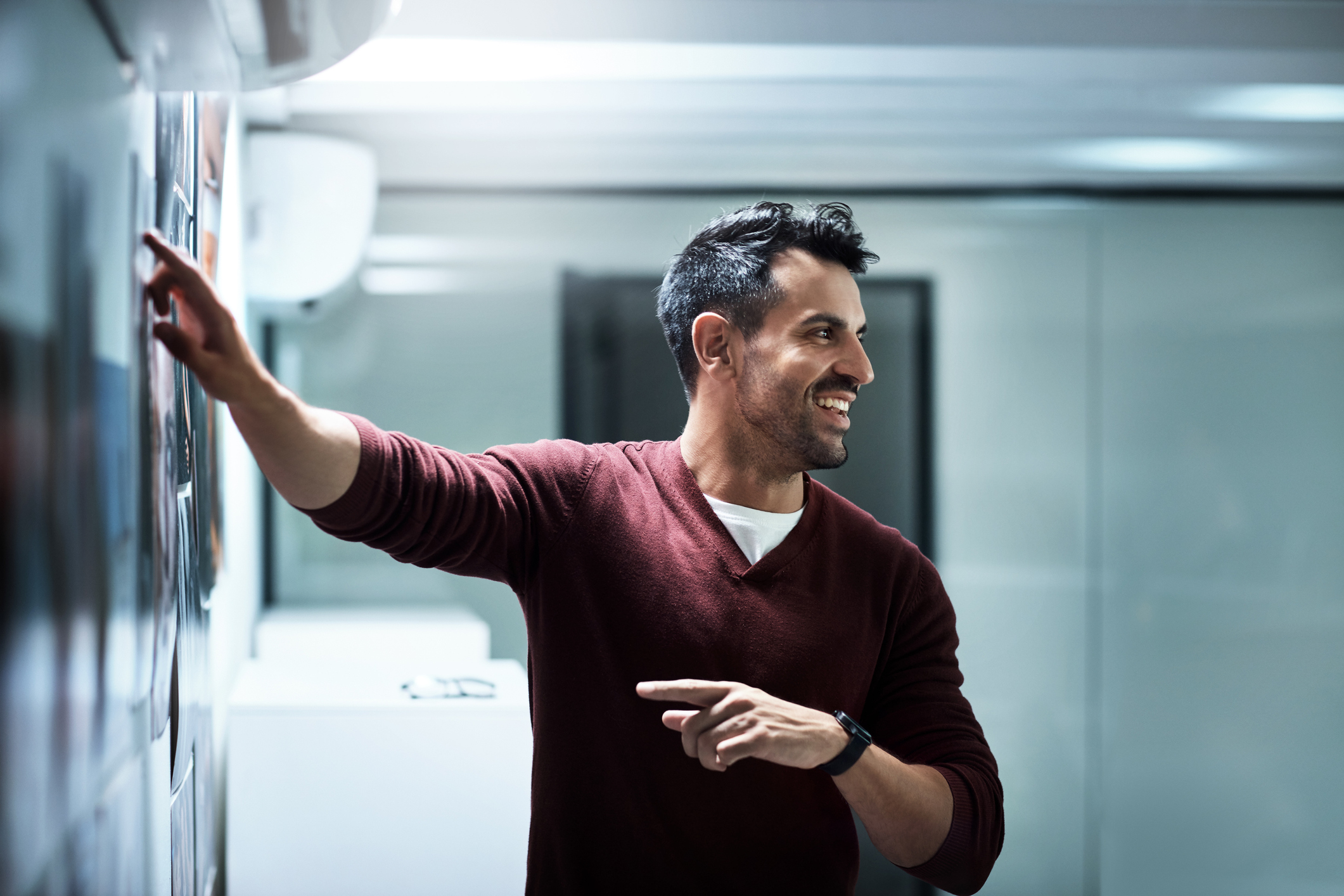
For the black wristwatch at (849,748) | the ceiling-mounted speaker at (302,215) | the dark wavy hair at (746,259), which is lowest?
the black wristwatch at (849,748)

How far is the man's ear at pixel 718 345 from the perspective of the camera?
1227mm

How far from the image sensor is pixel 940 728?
1118mm

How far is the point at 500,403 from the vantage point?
211cm

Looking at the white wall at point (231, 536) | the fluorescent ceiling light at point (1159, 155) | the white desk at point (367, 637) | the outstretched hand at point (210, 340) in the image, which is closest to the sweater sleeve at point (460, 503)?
the outstretched hand at point (210, 340)

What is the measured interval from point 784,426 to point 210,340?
0.68 meters

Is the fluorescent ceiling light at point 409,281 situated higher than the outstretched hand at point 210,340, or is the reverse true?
the fluorescent ceiling light at point 409,281

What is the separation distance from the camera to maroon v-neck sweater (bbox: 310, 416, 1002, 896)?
3.37 feet

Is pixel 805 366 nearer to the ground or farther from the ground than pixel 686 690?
farther from the ground

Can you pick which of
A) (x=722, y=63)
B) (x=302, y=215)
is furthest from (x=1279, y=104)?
(x=302, y=215)

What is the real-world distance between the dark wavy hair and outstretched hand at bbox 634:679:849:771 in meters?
0.50

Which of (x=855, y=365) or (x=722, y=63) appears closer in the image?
(x=855, y=365)

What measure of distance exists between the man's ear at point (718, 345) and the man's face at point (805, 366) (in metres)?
0.02

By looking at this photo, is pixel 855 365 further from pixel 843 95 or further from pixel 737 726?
pixel 843 95

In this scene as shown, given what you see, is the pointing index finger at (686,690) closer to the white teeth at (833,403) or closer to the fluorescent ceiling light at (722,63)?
the white teeth at (833,403)
